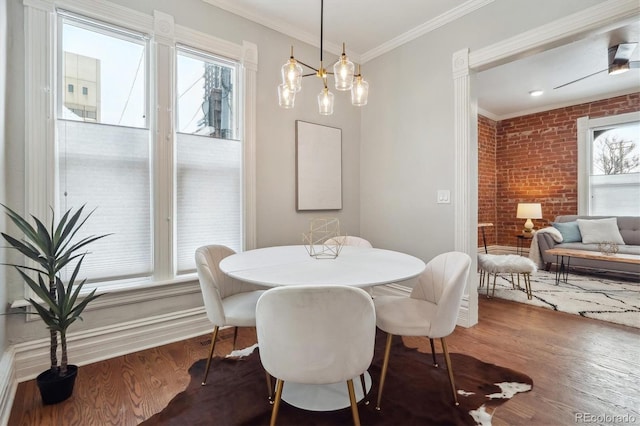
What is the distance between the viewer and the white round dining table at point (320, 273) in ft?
4.92

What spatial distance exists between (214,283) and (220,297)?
13 cm

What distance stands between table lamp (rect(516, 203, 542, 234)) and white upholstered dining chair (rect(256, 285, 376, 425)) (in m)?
5.65

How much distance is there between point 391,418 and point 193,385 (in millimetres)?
1182

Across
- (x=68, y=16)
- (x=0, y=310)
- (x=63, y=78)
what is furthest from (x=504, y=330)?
(x=68, y=16)

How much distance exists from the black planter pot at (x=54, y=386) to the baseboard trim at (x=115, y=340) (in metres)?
0.31

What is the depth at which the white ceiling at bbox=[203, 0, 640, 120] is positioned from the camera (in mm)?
→ 2754

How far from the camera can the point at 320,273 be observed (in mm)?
1629

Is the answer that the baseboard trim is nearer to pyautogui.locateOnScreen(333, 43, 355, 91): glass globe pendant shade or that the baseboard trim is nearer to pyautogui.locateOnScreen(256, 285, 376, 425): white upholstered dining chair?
pyautogui.locateOnScreen(256, 285, 376, 425): white upholstered dining chair

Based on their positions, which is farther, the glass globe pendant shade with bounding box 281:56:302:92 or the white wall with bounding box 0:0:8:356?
the glass globe pendant shade with bounding box 281:56:302:92

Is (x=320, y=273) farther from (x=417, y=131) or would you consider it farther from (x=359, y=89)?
(x=417, y=131)

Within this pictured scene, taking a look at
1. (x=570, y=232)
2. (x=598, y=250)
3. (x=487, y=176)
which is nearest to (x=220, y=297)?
(x=598, y=250)

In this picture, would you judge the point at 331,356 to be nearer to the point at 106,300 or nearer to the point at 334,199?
the point at 106,300

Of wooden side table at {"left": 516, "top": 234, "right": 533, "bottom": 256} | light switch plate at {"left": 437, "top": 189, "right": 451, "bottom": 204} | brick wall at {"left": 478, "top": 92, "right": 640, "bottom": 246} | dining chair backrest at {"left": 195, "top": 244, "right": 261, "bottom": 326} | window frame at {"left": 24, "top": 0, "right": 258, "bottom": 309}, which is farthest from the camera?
wooden side table at {"left": 516, "top": 234, "right": 533, "bottom": 256}

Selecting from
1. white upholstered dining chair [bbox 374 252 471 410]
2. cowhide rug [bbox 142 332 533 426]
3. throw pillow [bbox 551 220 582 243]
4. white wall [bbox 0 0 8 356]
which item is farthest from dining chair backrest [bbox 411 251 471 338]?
throw pillow [bbox 551 220 582 243]
